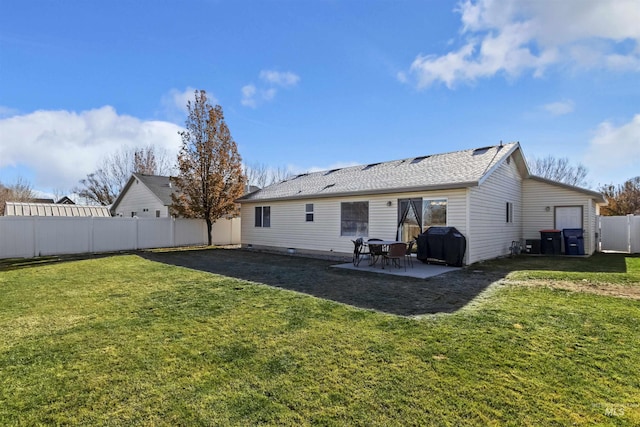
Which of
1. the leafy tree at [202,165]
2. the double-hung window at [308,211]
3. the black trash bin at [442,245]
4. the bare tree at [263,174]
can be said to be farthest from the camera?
the bare tree at [263,174]

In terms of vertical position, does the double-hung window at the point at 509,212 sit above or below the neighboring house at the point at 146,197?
below

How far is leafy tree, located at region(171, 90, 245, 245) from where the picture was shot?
18062mm

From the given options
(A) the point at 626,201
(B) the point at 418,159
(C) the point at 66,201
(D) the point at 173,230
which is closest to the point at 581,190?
(B) the point at 418,159

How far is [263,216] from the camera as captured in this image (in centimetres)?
1652

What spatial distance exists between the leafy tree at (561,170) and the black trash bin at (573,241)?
23.4 m

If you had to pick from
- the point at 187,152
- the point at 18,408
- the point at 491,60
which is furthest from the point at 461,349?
the point at 187,152

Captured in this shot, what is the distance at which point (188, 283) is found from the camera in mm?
7508

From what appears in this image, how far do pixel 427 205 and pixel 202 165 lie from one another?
12746mm

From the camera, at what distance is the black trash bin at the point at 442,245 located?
963 cm

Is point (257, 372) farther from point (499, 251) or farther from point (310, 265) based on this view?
point (499, 251)

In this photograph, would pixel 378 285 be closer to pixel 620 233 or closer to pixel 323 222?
pixel 323 222

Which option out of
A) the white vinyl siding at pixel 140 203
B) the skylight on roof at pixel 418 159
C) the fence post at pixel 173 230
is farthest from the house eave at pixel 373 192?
the white vinyl siding at pixel 140 203

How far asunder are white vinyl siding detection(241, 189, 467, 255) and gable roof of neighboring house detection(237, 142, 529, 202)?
0.37 metres

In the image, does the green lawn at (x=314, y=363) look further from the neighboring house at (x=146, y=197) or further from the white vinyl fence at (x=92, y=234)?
the neighboring house at (x=146, y=197)
